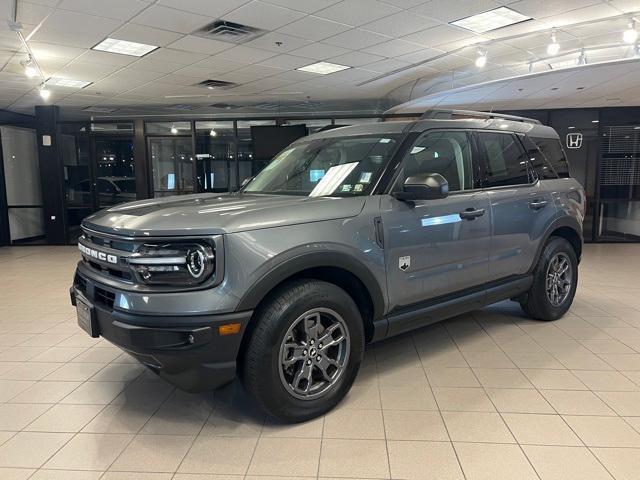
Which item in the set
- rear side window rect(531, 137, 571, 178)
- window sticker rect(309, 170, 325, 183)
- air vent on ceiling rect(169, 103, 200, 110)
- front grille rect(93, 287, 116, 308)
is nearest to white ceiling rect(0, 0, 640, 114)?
air vent on ceiling rect(169, 103, 200, 110)

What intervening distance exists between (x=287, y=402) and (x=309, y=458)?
0.28 metres

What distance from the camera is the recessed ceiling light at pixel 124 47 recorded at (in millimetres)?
5438

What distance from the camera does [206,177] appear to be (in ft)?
34.0

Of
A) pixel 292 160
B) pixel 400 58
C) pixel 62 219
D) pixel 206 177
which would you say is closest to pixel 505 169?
pixel 292 160

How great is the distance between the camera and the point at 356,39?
5484mm

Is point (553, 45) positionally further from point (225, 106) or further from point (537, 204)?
point (225, 106)

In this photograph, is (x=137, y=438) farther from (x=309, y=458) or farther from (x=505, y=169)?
(x=505, y=169)

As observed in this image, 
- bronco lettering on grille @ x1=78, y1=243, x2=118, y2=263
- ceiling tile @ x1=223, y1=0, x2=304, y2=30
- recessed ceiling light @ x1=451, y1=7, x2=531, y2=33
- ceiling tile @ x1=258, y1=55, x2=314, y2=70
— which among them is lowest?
bronco lettering on grille @ x1=78, y1=243, x2=118, y2=263

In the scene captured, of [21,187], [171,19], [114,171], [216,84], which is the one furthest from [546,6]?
[21,187]

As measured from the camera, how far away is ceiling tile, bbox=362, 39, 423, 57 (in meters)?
5.65

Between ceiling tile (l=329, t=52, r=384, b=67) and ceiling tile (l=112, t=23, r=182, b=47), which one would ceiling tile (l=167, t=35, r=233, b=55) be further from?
ceiling tile (l=329, t=52, r=384, b=67)

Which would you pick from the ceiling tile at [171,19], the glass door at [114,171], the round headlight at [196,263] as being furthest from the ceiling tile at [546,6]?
the glass door at [114,171]

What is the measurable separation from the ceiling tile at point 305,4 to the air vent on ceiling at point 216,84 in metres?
3.54

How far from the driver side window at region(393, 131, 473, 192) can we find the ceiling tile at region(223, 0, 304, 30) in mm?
2521
